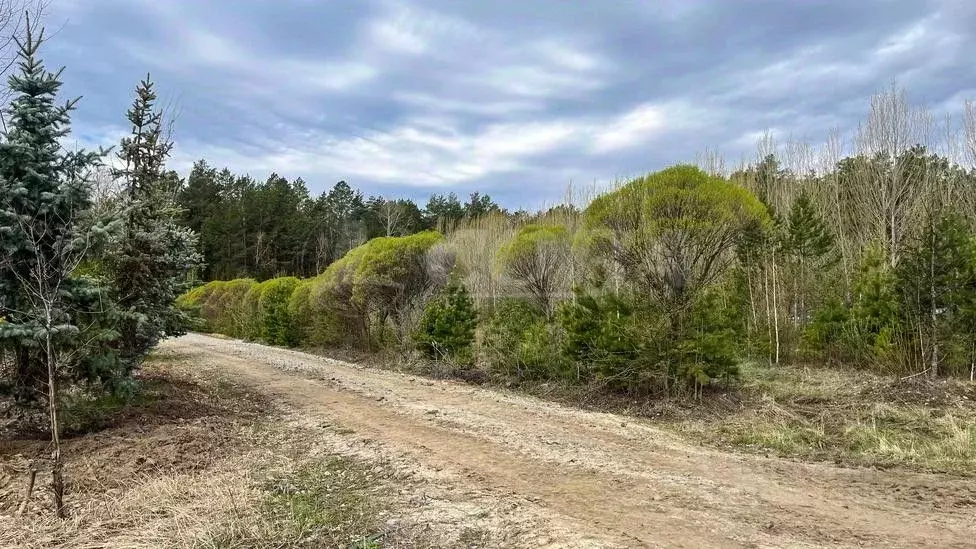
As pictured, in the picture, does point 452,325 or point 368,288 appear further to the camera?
point 368,288

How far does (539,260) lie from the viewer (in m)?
13.4

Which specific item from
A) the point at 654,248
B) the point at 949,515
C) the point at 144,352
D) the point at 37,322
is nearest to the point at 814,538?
the point at 949,515

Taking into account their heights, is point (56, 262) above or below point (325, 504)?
above

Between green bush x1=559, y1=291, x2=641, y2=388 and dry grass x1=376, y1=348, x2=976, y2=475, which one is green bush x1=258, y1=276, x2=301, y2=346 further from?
green bush x1=559, y1=291, x2=641, y2=388

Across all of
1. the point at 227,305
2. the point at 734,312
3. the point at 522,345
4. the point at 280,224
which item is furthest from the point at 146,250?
the point at 280,224

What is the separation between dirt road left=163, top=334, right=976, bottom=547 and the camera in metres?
4.21

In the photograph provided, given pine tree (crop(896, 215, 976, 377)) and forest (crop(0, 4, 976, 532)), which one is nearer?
forest (crop(0, 4, 976, 532))

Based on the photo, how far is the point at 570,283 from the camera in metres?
14.2

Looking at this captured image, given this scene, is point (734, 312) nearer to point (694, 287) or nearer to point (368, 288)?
point (694, 287)

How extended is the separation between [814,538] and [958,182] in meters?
20.9

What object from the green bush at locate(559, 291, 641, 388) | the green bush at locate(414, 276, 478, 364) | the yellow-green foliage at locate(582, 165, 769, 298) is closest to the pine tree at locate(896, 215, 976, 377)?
the yellow-green foliage at locate(582, 165, 769, 298)

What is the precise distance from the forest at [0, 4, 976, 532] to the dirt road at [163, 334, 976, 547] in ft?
7.77

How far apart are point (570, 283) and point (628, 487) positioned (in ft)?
29.7

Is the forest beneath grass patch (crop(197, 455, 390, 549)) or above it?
above
